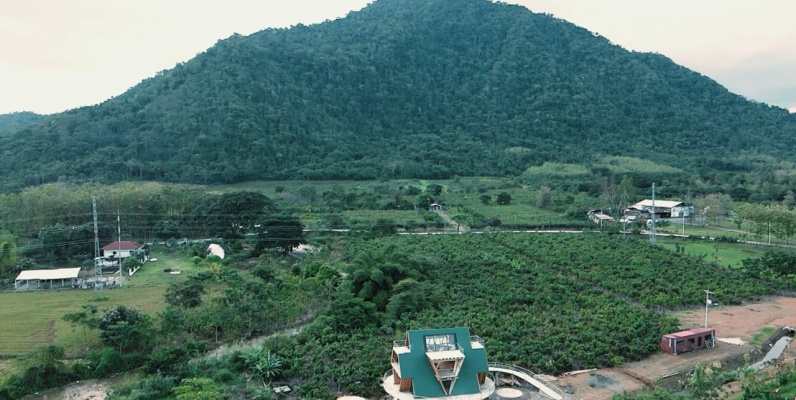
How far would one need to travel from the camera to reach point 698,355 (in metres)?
26.0

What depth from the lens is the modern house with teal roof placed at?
2044 cm

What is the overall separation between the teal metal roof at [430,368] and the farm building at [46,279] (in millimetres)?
27617

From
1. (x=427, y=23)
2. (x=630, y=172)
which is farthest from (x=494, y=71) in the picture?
(x=630, y=172)

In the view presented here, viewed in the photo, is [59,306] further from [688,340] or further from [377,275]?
[688,340]

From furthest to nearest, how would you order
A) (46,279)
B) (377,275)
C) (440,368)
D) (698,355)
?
(46,279), (377,275), (698,355), (440,368)

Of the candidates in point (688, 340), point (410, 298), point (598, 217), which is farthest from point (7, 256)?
point (598, 217)

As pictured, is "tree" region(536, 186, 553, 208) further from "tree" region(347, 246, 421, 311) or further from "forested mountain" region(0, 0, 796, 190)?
"tree" region(347, 246, 421, 311)

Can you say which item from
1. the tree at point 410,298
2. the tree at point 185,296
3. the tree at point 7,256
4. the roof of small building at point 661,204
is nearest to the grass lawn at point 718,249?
the roof of small building at point 661,204

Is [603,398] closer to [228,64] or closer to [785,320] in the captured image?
[785,320]

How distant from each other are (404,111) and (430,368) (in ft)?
358

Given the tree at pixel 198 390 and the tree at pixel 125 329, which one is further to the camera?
the tree at pixel 125 329

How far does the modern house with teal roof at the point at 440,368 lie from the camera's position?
20.4 meters

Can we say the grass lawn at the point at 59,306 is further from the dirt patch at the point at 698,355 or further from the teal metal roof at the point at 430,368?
the dirt patch at the point at 698,355

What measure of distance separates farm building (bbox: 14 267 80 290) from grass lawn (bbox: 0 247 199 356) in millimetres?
1299
